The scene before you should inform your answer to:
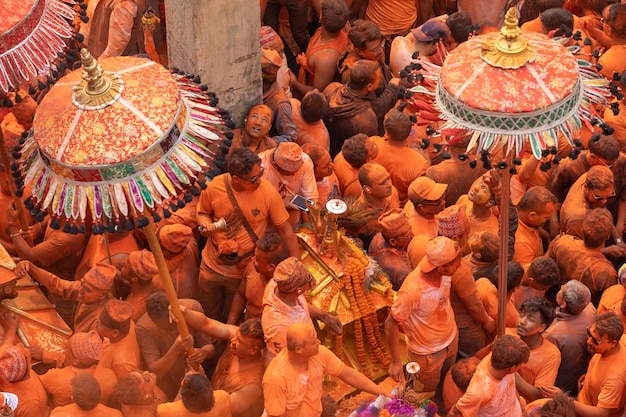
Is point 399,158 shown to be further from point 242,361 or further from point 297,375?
point 297,375

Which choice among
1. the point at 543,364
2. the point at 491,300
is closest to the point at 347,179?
the point at 491,300

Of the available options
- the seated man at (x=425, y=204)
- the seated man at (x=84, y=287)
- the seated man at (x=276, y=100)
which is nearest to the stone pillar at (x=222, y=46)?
the seated man at (x=276, y=100)

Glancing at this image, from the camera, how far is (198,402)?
21.8ft

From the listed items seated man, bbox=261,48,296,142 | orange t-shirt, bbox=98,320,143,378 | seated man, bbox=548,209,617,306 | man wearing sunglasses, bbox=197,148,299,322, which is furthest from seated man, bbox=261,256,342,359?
seated man, bbox=261,48,296,142

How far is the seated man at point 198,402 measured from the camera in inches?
260

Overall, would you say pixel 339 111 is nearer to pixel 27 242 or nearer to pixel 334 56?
pixel 334 56

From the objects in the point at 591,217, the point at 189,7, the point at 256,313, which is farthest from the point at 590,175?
the point at 189,7

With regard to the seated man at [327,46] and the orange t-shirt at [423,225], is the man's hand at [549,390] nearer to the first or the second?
the orange t-shirt at [423,225]

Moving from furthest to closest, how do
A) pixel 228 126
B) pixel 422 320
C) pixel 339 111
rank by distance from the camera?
pixel 339 111 < pixel 422 320 < pixel 228 126

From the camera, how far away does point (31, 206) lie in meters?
5.65

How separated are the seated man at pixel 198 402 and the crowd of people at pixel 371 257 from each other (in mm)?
12

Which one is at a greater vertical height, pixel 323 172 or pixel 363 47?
pixel 363 47

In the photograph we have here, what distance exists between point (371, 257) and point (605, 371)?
6.44ft

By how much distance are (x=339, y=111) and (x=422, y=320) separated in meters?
2.86
